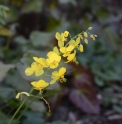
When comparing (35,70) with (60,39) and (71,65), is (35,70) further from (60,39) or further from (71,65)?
(71,65)

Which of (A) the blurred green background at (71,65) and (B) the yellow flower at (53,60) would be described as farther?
(A) the blurred green background at (71,65)

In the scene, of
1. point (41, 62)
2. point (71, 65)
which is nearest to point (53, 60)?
point (41, 62)

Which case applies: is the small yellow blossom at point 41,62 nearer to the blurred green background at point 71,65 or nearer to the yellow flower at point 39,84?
the yellow flower at point 39,84

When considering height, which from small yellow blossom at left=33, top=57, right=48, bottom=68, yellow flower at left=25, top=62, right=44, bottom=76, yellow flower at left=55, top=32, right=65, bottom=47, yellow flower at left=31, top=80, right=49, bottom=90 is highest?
yellow flower at left=55, top=32, right=65, bottom=47

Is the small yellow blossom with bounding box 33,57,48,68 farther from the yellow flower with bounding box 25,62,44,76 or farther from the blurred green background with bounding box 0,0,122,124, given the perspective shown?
the blurred green background with bounding box 0,0,122,124

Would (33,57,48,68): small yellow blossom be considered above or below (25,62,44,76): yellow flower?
above

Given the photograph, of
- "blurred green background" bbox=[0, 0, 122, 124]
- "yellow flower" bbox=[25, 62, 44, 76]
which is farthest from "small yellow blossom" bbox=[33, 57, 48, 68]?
"blurred green background" bbox=[0, 0, 122, 124]

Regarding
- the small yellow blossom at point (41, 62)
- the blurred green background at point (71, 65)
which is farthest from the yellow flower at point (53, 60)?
the blurred green background at point (71, 65)

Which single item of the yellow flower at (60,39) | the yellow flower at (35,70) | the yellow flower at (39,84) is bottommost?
the yellow flower at (39,84)

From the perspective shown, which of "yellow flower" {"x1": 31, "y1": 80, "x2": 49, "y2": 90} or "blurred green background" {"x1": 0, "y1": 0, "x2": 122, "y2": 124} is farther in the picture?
"blurred green background" {"x1": 0, "y1": 0, "x2": 122, "y2": 124}
